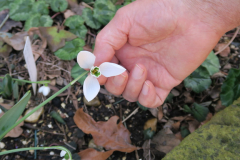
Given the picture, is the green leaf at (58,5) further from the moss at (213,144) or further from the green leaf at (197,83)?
the moss at (213,144)

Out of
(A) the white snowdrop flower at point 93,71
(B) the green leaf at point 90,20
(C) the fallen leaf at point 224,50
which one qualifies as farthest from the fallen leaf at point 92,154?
(C) the fallen leaf at point 224,50

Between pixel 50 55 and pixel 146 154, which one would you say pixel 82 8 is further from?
pixel 146 154

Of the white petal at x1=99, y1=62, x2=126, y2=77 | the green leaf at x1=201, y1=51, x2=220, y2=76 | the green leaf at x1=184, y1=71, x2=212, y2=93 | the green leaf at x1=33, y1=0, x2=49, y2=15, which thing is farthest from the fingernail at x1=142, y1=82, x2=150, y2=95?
the green leaf at x1=33, y1=0, x2=49, y2=15

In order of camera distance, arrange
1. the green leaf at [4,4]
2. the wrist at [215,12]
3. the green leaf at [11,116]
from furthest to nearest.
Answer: the green leaf at [4,4], the wrist at [215,12], the green leaf at [11,116]

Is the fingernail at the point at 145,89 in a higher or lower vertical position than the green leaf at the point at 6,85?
higher

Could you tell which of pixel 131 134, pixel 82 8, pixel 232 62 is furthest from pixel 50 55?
pixel 232 62
